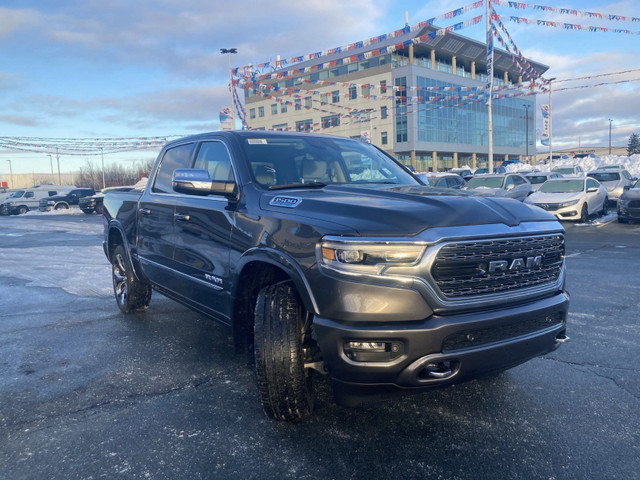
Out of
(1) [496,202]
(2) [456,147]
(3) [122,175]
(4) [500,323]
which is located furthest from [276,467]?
(3) [122,175]

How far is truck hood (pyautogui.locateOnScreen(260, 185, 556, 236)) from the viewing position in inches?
106

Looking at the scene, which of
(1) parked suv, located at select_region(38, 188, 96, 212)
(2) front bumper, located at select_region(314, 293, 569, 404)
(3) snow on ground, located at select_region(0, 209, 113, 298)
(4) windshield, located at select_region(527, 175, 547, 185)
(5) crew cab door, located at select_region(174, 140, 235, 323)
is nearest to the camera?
(2) front bumper, located at select_region(314, 293, 569, 404)

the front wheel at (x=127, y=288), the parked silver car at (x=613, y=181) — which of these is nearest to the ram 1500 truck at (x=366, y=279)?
the front wheel at (x=127, y=288)

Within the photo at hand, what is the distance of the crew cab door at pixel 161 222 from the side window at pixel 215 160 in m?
0.26

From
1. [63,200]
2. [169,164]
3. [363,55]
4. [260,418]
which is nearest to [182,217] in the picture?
[169,164]

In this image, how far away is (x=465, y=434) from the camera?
9.76ft

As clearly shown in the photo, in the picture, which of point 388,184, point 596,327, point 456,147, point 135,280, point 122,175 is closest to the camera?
point 388,184

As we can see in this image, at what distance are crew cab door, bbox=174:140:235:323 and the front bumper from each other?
1185mm

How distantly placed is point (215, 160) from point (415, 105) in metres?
57.1

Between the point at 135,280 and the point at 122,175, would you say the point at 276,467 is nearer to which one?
the point at 135,280

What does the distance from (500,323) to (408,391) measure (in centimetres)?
60

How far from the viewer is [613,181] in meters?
20.9

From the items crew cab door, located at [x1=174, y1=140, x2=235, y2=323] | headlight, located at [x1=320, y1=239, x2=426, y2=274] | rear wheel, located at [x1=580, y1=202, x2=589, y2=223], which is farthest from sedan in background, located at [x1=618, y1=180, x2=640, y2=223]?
headlight, located at [x1=320, y1=239, x2=426, y2=274]

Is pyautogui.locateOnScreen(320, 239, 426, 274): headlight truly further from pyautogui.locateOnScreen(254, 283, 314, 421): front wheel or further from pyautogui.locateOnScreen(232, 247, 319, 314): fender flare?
pyautogui.locateOnScreen(254, 283, 314, 421): front wheel
